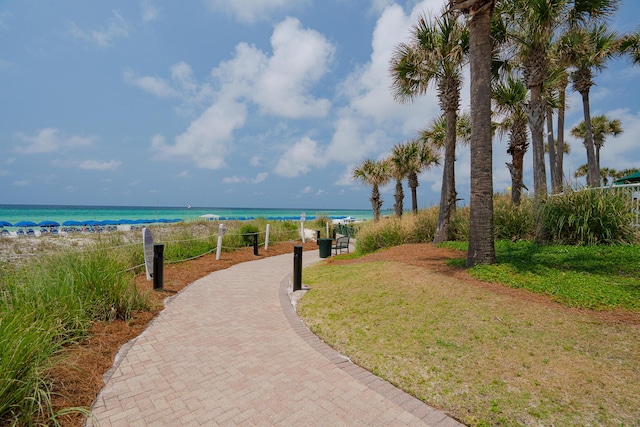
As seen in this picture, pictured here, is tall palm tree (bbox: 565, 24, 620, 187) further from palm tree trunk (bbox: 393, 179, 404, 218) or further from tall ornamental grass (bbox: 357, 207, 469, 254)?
palm tree trunk (bbox: 393, 179, 404, 218)

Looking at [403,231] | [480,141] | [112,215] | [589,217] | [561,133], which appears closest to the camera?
[480,141]

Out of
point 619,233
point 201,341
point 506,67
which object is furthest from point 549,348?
point 506,67

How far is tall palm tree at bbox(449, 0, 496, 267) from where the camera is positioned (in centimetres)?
741

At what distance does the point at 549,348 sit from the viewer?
3900mm

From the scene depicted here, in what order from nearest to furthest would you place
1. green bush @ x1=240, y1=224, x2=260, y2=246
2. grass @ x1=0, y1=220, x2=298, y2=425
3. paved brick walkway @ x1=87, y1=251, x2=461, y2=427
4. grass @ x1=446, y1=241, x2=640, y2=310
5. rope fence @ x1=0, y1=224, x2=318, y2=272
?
grass @ x1=0, y1=220, x2=298, y2=425 → paved brick walkway @ x1=87, y1=251, x2=461, y2=427 → grass @ x1=446, y1=241, x2=640, y2=310 → rope fence @ x1=0, y1=224, x2=318, y2=272 → green bush @ x1=240, y1=224, x2=260, y2=246

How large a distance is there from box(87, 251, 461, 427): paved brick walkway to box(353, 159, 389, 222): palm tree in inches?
903

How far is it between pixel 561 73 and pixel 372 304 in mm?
13236

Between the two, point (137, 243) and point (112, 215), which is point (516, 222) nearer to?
point (137, 243)

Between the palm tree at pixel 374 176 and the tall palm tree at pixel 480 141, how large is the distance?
19165mm

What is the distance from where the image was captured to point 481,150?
7594 mm

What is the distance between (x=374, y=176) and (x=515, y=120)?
43.9 feet

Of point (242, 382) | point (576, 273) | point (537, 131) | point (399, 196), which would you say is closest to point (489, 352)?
point (242, 382)

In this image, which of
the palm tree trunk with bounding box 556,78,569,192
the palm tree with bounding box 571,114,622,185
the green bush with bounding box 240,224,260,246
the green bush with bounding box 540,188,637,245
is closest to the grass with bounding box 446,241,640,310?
the green bush with bounding box 540,188,637,245

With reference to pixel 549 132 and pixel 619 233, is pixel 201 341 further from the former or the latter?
pixel 549 132
